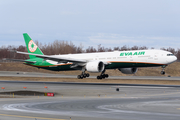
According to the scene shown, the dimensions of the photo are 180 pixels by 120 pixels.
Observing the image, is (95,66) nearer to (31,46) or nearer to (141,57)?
(141,57)

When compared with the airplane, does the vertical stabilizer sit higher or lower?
higher

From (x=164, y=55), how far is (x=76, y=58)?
900 inches

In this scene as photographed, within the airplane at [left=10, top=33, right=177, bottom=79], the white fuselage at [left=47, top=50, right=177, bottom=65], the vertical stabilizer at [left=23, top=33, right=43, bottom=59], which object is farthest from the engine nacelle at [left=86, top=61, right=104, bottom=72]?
the vertical stabilizer at [left=23, top=33, right=43, bottom=59]

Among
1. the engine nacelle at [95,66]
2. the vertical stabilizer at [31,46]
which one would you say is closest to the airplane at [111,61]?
the engine nacelle at [95,66]

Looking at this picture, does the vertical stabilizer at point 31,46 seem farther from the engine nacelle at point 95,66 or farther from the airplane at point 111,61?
the engine nacelle at point 95,66

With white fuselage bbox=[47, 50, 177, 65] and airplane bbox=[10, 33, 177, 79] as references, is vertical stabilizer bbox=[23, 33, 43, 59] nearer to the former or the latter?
Result: airplane bbox=[10, 33, 177, 79]

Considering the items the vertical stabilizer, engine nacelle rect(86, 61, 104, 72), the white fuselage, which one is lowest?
engine nacelle rect(86, 61, 104, 72)

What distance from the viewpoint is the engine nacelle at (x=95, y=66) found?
204 ft

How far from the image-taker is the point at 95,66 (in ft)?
204

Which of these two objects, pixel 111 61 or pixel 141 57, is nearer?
pixel 141 57

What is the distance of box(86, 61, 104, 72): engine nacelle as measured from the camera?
204ft

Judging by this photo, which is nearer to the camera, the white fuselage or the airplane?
the white fuselage

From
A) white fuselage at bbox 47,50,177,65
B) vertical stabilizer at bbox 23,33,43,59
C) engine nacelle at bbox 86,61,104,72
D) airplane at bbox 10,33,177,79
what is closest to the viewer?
white fuselage at bbox 47,50,177,65

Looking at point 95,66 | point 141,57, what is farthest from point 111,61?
point 141,57
